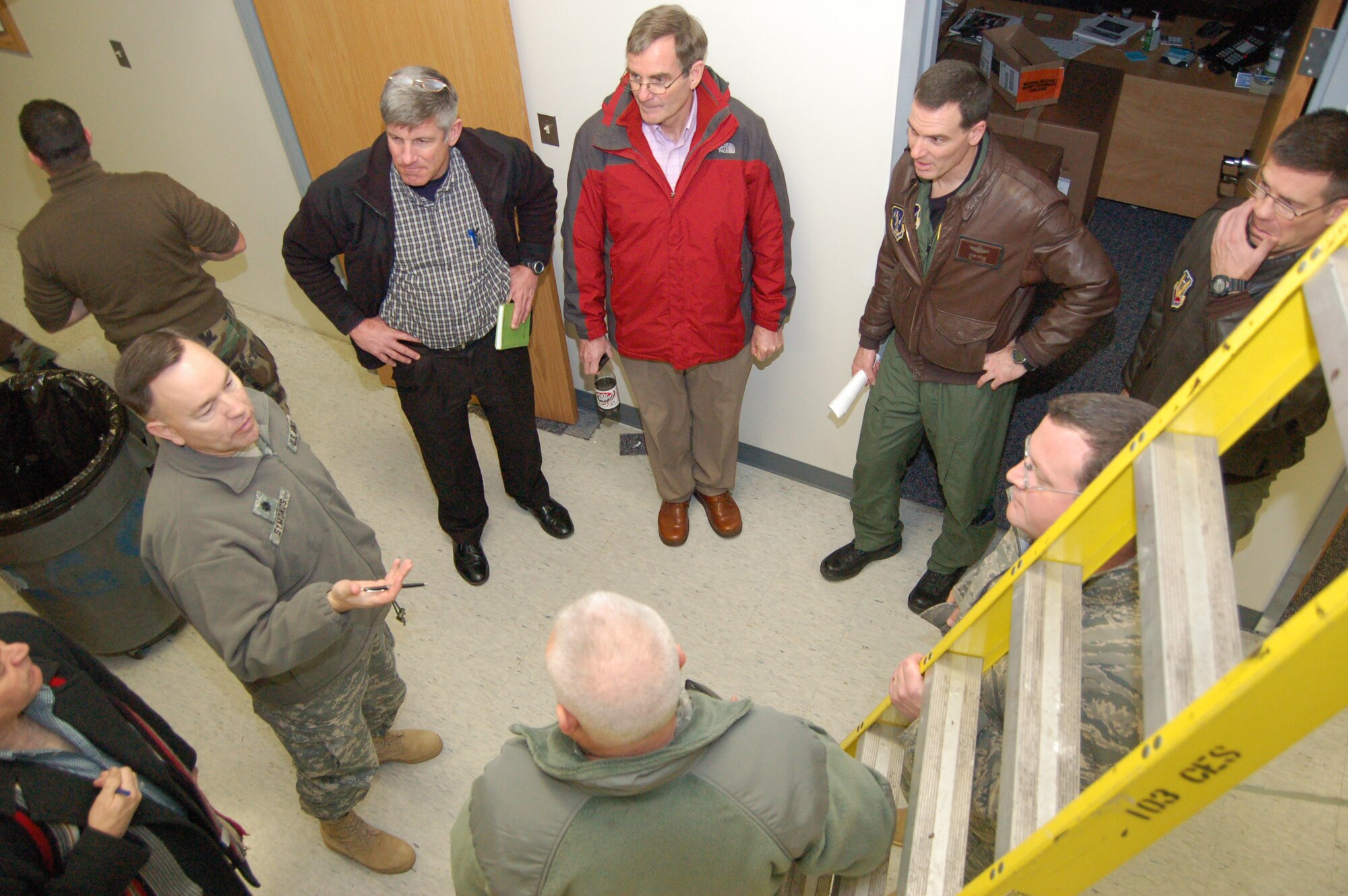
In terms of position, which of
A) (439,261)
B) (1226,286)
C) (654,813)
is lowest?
(654,813)

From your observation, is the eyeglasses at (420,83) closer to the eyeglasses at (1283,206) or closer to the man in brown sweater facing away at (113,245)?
the man in brown sweater facing away at (113,245)

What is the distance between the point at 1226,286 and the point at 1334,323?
46.8 inches

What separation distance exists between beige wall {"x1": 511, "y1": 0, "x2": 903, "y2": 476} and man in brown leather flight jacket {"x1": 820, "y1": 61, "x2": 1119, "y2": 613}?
197 millimetres

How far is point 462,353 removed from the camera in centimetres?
283

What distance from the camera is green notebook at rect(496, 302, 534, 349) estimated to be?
2842 mm

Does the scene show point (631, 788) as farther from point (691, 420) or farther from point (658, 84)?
point (691, 420)

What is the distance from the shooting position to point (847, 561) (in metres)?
3.09

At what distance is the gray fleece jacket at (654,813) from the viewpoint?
4.10ft

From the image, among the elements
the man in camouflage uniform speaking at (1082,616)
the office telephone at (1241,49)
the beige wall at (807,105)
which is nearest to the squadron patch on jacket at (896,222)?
the beige wall at (807,105)

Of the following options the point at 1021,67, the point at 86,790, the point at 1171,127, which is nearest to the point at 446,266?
the point at 86,790

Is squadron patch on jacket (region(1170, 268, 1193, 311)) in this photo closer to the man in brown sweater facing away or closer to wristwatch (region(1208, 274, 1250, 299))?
wristwatch (region(1208, 274, 1250, 299))

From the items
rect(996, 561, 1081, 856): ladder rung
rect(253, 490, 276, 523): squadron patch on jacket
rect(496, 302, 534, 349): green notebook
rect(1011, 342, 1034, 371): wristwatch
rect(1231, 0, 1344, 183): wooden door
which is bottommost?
rect(496, 302, 534, 349): green notebook

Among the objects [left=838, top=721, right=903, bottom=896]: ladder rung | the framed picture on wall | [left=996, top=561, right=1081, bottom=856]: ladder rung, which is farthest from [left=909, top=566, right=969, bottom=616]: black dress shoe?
the framed picture on wall

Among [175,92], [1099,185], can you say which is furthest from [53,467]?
[1099,185]
